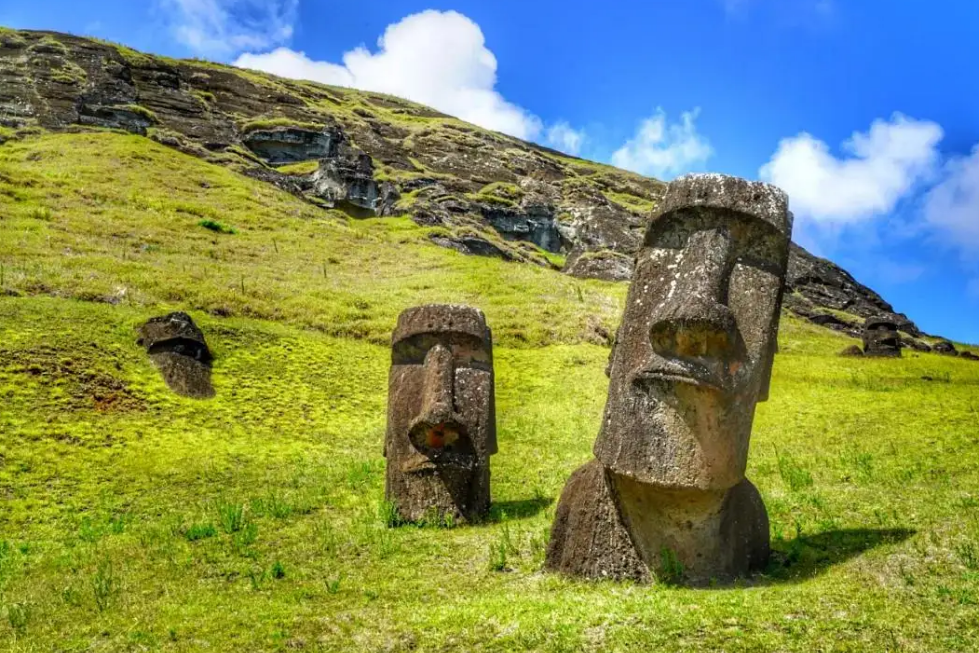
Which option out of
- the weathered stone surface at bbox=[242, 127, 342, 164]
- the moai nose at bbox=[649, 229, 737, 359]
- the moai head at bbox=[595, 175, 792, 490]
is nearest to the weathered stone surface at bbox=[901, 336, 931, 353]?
the moai head at bbox=[595, 175, 792, 490]

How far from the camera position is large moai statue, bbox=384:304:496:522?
11.9 meters

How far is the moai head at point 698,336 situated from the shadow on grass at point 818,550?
1.01 metres

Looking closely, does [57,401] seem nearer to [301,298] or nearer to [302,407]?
[302,407]

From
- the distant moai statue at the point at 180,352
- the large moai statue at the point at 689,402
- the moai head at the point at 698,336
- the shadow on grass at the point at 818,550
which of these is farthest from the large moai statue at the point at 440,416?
the distant moai statue at the point at 180,352

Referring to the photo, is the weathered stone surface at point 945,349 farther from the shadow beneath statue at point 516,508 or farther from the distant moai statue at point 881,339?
the shadow beneath statue at point 516,508

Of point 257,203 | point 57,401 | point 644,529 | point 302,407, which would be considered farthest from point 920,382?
point 257,203

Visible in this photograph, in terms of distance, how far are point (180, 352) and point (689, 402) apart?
17132 mm

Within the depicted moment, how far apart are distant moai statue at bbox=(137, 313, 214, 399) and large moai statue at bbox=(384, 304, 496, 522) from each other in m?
9.76

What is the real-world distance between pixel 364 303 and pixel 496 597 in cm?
2594

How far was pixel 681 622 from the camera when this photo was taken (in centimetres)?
613

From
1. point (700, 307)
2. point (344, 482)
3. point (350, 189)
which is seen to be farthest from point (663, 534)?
point (350, 189)

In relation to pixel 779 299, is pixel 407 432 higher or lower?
lower

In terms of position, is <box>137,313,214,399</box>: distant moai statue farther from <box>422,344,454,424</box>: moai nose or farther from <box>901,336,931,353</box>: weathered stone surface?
<box>901,336,931,353</box>: weathered stone surface

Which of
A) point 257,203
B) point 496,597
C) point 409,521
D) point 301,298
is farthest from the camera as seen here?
point 257,203
